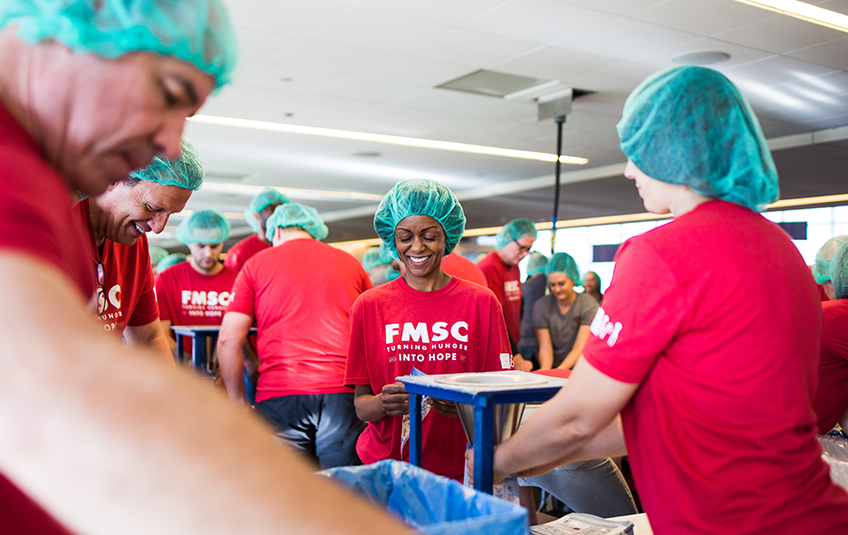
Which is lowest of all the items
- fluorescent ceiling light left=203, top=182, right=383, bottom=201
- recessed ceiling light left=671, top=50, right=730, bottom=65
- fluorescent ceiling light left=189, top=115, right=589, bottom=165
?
fluorescent ceiling light left=203, top=182, right=383, bottom=201

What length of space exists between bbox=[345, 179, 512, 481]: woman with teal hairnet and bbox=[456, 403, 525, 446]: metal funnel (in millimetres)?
573

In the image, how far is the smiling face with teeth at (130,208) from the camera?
1.47 meters

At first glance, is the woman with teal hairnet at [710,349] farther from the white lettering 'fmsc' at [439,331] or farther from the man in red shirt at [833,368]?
the man in red shirt at [833,368]

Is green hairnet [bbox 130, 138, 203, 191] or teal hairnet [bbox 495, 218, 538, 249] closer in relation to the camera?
green hairnet [bbox 130, 138, 203, 191]

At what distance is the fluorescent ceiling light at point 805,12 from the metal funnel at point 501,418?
3.79 metres

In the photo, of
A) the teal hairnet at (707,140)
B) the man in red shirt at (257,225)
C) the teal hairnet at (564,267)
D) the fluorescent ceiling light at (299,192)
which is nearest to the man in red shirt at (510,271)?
the teal hairnet at (564,267)

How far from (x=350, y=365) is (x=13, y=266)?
1688 mm

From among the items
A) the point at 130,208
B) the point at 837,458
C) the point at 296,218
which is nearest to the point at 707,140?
the point at 130,208

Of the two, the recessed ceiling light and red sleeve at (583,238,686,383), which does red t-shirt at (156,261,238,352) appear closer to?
red sleeve at (583,238,686,383)

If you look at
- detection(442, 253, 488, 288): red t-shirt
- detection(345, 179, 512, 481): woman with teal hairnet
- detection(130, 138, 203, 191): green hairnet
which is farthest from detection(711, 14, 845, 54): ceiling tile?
detection(130, 138, 203, 191): green hairnet

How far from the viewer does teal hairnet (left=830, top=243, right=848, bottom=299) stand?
105 inches

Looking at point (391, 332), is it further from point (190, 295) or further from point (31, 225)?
point (190, 295)

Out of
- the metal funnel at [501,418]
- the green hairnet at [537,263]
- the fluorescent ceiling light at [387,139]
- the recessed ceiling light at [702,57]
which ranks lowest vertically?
the metal funnel at [501,418]

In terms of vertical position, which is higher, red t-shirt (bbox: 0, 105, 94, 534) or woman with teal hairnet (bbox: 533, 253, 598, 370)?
red t-shirt (bbox: 0, 105, 94, 534)
